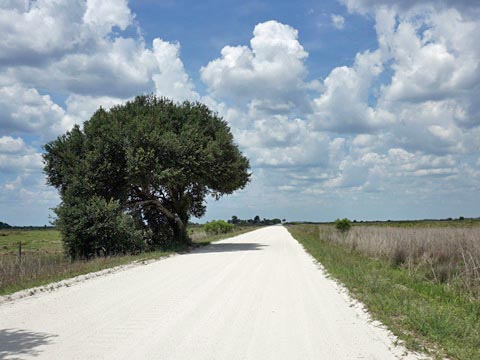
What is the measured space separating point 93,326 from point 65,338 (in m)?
0.81

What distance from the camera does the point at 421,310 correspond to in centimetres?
853

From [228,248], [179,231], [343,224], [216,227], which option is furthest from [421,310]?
[216,227]

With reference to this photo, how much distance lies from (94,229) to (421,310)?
20.2 meters

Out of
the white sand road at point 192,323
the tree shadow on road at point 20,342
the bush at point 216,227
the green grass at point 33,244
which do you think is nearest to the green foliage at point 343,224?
the bush at point 216,227

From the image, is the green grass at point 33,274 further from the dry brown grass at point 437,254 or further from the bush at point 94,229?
the dry brown grass at point 437,254

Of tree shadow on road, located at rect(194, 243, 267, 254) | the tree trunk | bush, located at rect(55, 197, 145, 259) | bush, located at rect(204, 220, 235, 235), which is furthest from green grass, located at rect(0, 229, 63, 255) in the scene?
bush, located at rect(204, 220, 235, 235)

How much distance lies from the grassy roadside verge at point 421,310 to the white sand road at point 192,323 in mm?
466

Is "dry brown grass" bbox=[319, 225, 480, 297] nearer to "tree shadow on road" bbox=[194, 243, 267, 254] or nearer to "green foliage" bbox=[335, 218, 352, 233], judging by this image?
"tree shadow on road" bbox=[194, 243, 267, 254]

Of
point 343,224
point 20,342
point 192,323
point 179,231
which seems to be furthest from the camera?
point 343,224

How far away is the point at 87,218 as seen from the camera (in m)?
25.1

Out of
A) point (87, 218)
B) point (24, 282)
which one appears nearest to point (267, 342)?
point (24, 282)

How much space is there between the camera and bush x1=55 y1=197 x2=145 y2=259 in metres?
25.1

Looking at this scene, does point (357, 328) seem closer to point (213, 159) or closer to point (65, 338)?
point (65, 338)

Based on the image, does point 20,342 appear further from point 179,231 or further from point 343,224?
point 343,224
